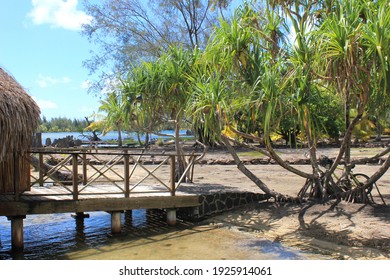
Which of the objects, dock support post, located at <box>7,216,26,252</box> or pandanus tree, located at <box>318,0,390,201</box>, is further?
dock support post, located at <box>7,216,26,252</box>

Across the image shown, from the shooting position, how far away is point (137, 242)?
7.87 meters

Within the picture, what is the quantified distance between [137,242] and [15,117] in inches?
120

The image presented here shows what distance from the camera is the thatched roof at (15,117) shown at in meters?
6.62

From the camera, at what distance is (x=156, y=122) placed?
11.8 meters

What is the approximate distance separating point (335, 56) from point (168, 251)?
4117 mm

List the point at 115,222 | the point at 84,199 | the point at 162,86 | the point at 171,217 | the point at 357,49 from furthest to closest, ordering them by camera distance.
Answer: the point at 162,86, the point at 171,217, the point at 115,222, the point at 84,199, the point at 357,49

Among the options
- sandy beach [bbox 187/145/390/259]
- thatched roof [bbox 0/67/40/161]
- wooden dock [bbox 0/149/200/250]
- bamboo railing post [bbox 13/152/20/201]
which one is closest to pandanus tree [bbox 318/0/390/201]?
sandy beach [bbox 187/145/390/259]

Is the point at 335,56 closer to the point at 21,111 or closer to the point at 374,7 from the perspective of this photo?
the point at 374,7

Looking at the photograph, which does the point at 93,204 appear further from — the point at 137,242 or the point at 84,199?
the point at 137,242

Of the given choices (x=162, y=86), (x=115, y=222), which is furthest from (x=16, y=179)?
(x=162, y=86)

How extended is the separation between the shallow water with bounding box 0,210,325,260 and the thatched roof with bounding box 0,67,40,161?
1.87 metres

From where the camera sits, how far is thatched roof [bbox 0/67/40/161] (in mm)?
6617

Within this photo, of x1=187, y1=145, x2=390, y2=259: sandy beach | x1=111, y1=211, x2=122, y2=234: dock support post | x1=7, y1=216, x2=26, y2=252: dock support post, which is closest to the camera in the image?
x1=187, y1=145, x2=390, y2=259: sandy beach

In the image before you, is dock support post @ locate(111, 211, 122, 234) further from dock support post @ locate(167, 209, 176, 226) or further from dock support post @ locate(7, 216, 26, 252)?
dock support post @ locate(7, 216, 26, 252)
